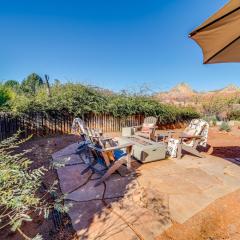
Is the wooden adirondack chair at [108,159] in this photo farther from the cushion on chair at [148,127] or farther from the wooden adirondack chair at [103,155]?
the cushion on chair at [148,127]

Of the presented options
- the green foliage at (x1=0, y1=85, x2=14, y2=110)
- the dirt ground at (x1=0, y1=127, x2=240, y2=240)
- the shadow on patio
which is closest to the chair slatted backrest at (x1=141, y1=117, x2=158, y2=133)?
the shadow on patio

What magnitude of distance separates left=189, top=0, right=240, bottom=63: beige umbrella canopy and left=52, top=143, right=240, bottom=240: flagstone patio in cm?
Result: 196

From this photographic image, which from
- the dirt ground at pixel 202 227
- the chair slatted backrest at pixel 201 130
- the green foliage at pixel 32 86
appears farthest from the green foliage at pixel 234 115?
the green foliage at pixel 32 86

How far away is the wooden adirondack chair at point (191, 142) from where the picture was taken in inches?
179

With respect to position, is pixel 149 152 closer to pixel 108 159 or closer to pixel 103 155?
pixel 108 159

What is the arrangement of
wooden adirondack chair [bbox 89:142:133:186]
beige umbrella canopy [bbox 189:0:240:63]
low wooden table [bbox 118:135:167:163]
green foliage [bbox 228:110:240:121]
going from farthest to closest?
green foliage [bbox 228:110:240:121]
low wooden table [bbox 118:135:167:163]
wooden adirondack chair [bbox 89:142:133:186]
beige umbrella canopy [bbox 189:0:240:63]

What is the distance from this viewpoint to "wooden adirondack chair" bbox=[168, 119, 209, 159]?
4543mm

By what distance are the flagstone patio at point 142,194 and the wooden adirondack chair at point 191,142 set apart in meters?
0.36

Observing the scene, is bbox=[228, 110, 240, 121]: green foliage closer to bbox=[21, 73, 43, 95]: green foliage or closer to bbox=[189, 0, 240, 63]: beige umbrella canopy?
bbox=[189, 0, 240, 63]: beige umbrella canopy

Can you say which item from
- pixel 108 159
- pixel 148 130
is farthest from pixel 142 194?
pixel 148 130

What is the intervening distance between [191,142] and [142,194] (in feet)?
8.86

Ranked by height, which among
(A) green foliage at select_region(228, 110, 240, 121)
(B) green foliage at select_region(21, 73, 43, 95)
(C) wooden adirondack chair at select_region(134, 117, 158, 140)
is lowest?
(C) wooden adirondack chair at select_region(134, 117, 158, 140)

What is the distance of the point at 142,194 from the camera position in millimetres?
2768

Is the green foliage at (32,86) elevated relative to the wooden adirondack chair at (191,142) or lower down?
elevated
